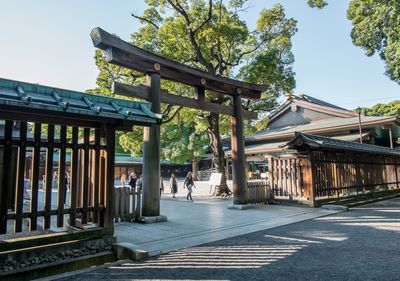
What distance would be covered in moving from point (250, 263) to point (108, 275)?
2317mm

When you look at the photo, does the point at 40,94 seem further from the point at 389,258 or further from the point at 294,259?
the point at 389,258

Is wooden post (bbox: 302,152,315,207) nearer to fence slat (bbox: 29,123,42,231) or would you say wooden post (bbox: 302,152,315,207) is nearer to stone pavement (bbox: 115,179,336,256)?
stone pavement (bbox: 115,179,336,256)

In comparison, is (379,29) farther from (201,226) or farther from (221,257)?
(221,257)

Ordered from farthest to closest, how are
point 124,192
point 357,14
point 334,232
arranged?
1. point 357,14
2. point 124,192
3. point 334,232

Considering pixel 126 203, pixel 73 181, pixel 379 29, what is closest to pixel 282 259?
pixel 73 181

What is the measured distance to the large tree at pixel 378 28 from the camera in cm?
1541

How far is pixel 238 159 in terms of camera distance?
1198 centimetres

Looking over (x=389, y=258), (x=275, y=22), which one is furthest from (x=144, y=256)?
(x=275, y=22)

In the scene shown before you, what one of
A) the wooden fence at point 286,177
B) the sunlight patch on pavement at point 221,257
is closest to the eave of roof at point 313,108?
the wooden fence at point 286,177

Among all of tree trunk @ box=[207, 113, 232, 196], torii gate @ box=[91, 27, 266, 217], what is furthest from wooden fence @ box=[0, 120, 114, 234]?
tree trunk @ box=[207, 113, 232, 196]

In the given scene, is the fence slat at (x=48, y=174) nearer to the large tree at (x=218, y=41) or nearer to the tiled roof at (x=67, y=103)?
the tiled roof at (x=67, y=103)

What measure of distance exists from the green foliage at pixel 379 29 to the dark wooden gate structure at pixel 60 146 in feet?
50.3

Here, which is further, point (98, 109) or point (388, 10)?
point (388, 10)

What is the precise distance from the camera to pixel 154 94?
9.19m
